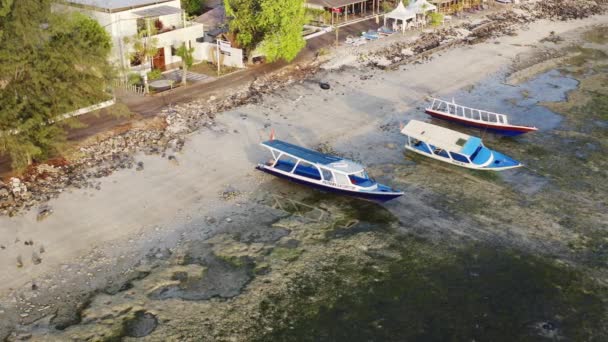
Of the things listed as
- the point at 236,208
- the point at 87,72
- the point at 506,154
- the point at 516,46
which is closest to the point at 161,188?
the point at 236,208

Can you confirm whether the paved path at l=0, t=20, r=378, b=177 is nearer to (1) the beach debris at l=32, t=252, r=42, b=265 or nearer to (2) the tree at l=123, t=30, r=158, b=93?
(2) the tree at l=123, t=30, r=158, b=93

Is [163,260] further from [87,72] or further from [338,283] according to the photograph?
[87,72]

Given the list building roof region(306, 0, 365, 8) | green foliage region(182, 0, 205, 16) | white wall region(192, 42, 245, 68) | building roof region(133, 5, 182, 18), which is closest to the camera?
building roof region(133, 5, 182, 18)

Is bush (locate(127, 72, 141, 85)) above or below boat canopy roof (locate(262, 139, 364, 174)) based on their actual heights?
above

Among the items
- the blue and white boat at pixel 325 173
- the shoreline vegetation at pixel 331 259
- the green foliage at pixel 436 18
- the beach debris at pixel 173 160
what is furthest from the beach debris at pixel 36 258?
the green foliage at pixel 436 18

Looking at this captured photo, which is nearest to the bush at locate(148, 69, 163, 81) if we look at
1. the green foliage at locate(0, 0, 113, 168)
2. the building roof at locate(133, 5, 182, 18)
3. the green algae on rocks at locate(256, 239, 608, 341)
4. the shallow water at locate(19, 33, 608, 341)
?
the building roof at locate(133, 5, 182, 18)

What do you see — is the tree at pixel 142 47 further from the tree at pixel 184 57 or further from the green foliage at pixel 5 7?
the green foliage at pixel 5 7
